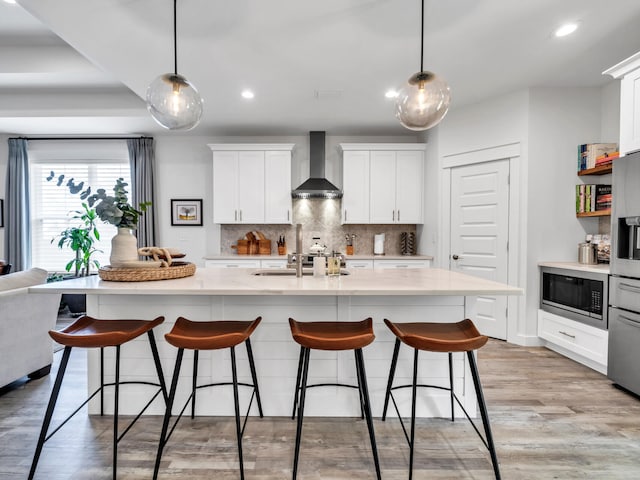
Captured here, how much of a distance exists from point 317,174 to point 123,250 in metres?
3.10

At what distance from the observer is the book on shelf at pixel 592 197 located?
3.28 meters

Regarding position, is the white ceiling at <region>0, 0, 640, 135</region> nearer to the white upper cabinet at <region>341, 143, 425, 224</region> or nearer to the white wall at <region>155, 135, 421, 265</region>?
the white upper cabinet at <region>341, 143, 425, 224</region>

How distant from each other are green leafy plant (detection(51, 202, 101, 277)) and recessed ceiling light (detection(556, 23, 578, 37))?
5.36 meters

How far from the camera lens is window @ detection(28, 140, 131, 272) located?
16.8 feet

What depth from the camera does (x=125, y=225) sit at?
2.10m

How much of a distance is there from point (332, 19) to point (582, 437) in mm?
3024

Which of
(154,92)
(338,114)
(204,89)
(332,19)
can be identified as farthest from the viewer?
(338,114)

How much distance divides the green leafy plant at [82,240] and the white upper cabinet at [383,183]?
350cm

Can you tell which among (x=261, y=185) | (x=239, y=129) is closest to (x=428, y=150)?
(x=261, y=185)

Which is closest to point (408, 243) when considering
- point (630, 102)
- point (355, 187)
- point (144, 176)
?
point (355, 187)

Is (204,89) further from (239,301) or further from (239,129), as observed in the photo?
(239,301)

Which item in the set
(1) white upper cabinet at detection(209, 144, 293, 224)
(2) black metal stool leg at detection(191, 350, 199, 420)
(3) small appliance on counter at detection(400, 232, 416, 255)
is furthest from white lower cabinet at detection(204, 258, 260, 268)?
(2) black metal stool leg at detection(191, 350, 199, 420)

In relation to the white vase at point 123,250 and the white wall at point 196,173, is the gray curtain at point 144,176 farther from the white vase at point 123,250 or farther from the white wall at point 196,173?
the white vase at point 123,250

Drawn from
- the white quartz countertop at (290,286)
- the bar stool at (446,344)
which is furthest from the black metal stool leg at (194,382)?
the bar stool at (446,344)
